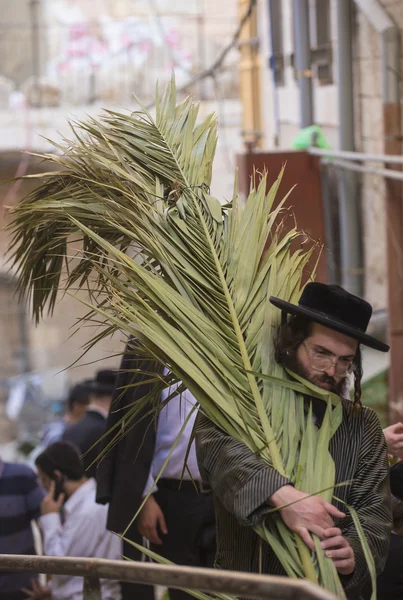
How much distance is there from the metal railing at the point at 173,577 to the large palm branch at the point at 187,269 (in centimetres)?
39

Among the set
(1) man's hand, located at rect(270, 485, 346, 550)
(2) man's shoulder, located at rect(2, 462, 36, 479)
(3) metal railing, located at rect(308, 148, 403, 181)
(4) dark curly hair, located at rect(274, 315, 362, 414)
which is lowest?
(2) man's shoulder, located at rect(2, 462, 36, 479)

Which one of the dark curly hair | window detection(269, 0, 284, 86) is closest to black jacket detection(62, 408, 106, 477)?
the dark curly hair

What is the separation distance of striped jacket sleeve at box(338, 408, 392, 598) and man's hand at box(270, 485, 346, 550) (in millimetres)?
108

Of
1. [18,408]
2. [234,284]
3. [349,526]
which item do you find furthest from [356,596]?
[18,408]

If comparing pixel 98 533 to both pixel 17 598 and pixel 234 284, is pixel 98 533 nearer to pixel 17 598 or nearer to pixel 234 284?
pixel 17 598

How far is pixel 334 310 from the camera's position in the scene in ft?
7.88

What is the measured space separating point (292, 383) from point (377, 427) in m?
0.23

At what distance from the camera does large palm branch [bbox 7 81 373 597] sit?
237cm

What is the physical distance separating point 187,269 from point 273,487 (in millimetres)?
675

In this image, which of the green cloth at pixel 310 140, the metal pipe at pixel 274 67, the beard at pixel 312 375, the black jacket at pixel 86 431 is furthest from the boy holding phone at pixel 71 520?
the metal pipe at pixel 274 67

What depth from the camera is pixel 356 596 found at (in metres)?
2.31

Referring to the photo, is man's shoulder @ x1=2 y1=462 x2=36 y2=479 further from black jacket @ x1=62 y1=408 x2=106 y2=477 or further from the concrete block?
the concrete block

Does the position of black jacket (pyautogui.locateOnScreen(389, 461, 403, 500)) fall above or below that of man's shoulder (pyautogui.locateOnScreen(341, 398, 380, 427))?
below

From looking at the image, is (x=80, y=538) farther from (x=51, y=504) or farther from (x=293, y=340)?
(x=293, y=340)
